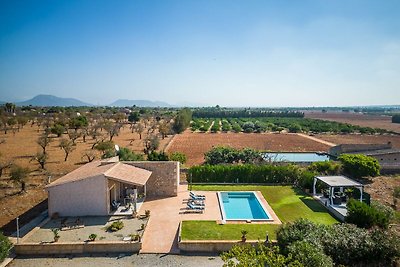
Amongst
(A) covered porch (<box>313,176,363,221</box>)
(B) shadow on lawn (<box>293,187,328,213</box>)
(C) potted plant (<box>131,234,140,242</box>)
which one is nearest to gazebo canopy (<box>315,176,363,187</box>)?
(A) covered porch (<box>313,176,363,221</box>)

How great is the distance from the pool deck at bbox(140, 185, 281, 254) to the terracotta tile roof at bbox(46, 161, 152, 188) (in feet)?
6.36

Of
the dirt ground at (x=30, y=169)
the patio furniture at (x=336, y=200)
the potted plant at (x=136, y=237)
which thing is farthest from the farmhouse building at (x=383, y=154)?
the dirt ground at (x=30, y=169)

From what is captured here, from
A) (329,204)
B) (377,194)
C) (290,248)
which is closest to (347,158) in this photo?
(377,194)

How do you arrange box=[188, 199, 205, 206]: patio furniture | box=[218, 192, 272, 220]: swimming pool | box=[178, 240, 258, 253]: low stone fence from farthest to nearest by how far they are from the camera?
box=[188, 199, 205, 206]: patio furniture
box=[218, 192, 272, 220]: swimming pool
box=[178, 240, 258, 253]: low stone fence

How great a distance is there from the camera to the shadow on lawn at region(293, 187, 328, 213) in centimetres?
1968

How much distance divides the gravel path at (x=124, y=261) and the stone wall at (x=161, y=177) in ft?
26.6

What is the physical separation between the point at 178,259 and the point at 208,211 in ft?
18.6

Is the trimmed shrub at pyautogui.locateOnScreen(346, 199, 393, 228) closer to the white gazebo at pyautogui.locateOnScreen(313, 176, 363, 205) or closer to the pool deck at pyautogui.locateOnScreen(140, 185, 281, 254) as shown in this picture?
the white gazebo at pyautogui.locateOnScreen(313, 176, 363, 205)

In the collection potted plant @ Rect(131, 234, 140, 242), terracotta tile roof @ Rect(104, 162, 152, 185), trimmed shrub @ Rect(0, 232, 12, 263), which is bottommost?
potted plant @ Rect(131, 234, 140, 242)

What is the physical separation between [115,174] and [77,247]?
16.6 ft

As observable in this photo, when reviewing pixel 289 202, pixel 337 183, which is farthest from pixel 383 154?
pixel 289 202

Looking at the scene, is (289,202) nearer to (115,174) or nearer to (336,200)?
(336,200)

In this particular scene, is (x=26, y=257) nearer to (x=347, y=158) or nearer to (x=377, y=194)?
(x=377, y=194)

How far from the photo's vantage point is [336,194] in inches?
826
